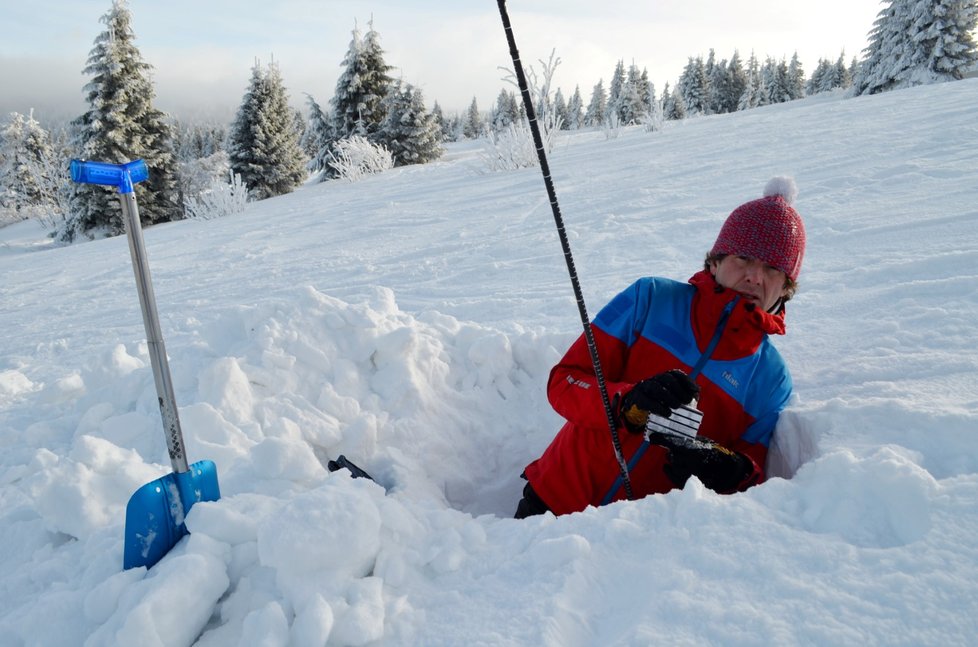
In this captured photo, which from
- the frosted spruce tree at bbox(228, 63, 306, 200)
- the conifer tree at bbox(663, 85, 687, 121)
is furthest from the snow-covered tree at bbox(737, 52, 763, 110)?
the frosted spruce tree at bbox(228, 63, 306, 200)

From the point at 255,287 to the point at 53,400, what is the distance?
2625mm

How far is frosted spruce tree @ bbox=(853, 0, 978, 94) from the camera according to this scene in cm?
1947

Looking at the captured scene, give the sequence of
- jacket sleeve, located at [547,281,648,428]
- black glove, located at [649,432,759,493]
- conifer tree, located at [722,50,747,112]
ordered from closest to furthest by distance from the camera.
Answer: black glove, located at [649,432,759,493]
jacket sleeve, located at [547,281,648,428]
conifer tree, located at [722,50,747,112]

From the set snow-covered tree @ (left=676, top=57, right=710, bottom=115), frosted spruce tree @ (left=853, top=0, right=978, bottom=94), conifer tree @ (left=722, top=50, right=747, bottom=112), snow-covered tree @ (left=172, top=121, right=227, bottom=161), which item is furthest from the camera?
snow-covered tree @ (left=172, top=121, right=227, bottom=161)

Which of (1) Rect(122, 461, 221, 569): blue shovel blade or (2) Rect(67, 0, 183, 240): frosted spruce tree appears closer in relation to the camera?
(1) Rect(122, 461, 221, 569): blue shovel blade

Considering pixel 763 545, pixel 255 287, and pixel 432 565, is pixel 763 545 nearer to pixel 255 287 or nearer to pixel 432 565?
pixel 432 565

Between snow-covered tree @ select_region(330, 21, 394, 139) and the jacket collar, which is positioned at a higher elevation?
snow-covered tree @ select_region(330, 21, 394, 139)

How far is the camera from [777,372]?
6.97 ft

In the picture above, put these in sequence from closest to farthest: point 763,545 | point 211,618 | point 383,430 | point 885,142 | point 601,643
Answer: point 601,643
point 763,545
point 211,618
point 383,430
point 885,142

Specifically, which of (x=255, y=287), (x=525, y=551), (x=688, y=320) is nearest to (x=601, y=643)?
(x=525, y=551)

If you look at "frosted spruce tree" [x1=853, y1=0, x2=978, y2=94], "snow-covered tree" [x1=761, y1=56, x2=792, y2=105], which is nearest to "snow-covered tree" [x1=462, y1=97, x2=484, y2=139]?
"snow-covered tree" [x1=761, y1=56, x2=792, y2=105]

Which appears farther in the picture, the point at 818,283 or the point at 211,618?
the point at 818,283

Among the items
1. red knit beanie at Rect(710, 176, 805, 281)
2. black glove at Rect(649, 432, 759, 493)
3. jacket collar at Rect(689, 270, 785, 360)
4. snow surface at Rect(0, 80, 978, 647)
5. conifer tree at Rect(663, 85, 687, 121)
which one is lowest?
black glove at Rect(649, 432, 759, 493)

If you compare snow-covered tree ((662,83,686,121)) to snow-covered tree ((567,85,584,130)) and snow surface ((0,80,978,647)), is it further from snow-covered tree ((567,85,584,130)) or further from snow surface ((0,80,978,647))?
snow surface ((0,80,978,647))
